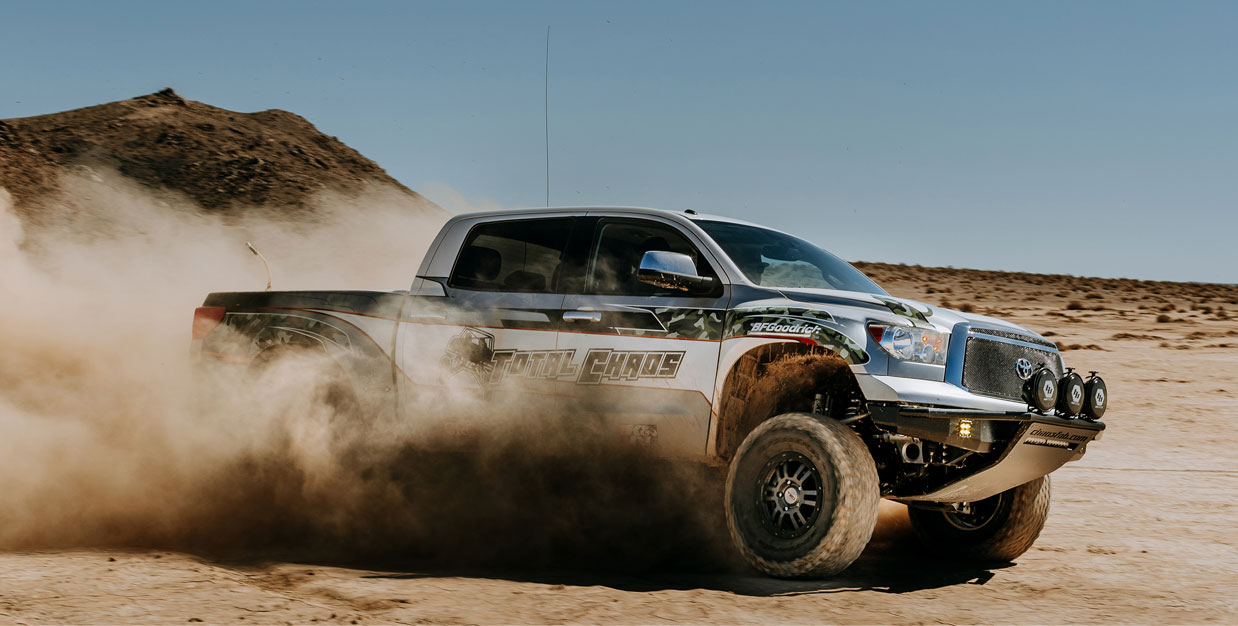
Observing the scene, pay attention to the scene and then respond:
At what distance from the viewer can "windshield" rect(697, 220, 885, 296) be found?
6.84m

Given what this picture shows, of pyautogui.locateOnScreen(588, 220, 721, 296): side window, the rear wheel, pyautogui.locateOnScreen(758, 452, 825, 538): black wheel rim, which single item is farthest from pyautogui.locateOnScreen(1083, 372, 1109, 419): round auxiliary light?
the rear wheel

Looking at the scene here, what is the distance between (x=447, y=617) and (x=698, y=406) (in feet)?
6.59

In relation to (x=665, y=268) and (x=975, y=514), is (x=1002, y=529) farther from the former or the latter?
(x=665, y=268)

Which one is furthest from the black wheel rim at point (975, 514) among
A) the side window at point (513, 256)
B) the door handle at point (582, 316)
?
the side window at point (513, 256)

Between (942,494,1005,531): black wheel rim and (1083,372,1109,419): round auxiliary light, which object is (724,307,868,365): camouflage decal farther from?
(942,494,1005,531): black wheel rim

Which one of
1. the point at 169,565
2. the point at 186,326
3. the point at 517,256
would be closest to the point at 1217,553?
the point at 517,256

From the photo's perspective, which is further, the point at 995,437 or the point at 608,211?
the point at 608,211

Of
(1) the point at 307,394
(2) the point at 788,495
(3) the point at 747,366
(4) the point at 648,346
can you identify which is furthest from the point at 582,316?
(1) the point at 307,394

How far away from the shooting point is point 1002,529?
23.6 ft

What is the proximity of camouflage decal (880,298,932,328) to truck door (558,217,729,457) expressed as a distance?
0.96 metres

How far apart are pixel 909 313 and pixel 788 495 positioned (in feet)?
4.04

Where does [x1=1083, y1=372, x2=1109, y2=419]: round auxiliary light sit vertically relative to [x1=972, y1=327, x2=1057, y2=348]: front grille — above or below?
below

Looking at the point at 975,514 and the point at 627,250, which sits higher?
the point at 627,250

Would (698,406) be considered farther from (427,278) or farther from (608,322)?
(427,278)
